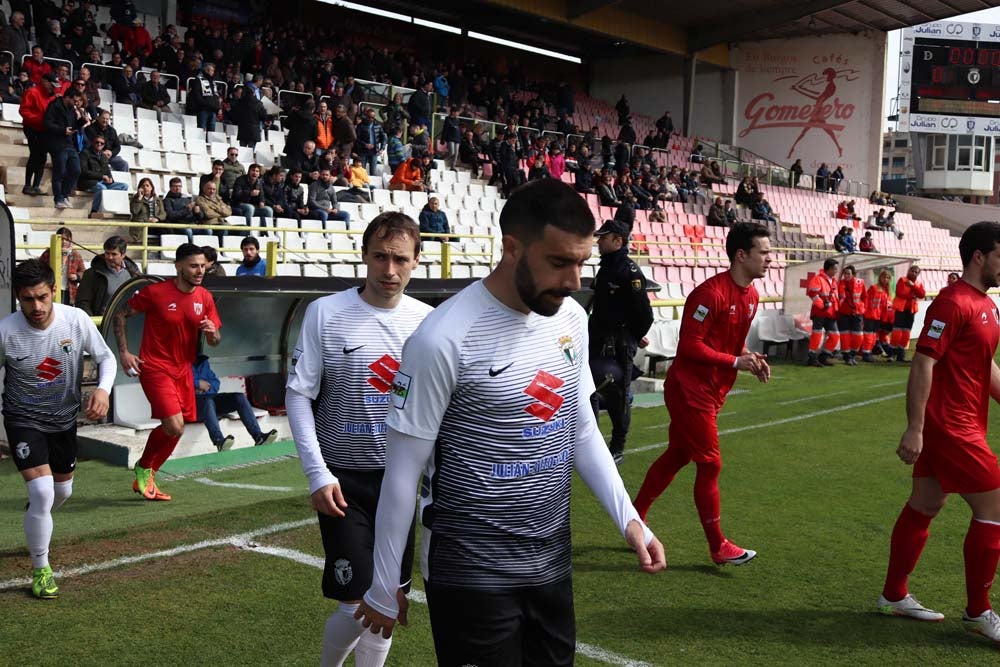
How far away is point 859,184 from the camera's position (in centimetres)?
4309

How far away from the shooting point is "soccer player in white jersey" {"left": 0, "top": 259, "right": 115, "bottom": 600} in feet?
18.1

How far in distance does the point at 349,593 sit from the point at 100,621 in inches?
79.0

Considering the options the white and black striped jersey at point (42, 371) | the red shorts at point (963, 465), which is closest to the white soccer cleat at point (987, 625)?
the red shorts at point (963, 465)

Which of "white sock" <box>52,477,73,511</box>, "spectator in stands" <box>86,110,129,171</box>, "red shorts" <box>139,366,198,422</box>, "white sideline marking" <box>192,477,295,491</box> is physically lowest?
"white sideline marking" <box>192,477,295,491</box>

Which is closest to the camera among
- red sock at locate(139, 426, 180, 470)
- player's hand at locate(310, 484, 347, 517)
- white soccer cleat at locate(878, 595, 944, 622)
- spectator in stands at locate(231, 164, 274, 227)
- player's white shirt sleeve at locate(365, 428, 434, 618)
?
player's white shirt sleeve at locate(365, 428, 434, 618)

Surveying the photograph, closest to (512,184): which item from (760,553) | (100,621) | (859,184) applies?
(760,553)

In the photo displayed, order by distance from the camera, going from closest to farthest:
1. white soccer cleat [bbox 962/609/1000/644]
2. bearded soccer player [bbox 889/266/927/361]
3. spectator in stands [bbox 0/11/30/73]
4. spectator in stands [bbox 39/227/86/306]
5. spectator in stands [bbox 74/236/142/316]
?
white soccer cleat [bbox 962/609/1000/644], spectator in stands [bbox 74/236/142/316], spectator in stands [bbox 39/227/86/306], spectator in stands [bbox 0/11/30/73], bearded soccer player [bbox 889/266/927/361]

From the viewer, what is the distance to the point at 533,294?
8.96 ft

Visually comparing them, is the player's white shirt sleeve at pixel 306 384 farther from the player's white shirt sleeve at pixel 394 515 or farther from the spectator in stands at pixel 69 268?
the spectator in stands at pixel 69 268

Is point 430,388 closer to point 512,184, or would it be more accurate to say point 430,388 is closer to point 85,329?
point 85,329

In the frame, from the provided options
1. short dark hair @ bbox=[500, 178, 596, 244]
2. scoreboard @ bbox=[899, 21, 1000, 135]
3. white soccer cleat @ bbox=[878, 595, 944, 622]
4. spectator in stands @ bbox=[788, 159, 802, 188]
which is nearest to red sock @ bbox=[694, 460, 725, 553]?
white soccer cleat @ bbox=[878, 595, 944, 622]

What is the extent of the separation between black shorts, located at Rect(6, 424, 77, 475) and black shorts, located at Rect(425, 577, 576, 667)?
3589 millimetres

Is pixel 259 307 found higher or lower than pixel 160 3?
lower

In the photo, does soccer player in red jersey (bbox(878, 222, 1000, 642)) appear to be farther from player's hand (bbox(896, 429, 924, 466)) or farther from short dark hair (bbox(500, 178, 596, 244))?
short dark hair (bbox(500, 178, 596, 244))
